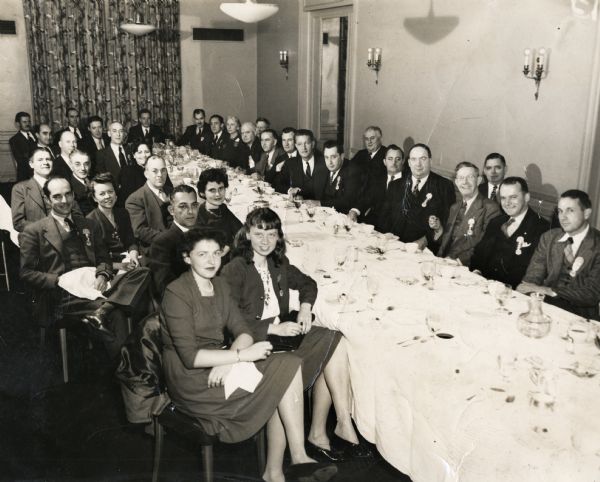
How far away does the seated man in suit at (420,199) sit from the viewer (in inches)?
187

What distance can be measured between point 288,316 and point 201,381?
82 cm

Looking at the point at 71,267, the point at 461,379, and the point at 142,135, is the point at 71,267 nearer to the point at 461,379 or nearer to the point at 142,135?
the point at 461,379

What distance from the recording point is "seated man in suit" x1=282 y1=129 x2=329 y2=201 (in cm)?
593

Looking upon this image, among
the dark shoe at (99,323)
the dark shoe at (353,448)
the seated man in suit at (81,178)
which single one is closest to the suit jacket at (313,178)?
the seated man in suit at (81,178)

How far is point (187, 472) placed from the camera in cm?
277

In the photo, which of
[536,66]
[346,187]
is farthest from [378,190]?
[536,66]

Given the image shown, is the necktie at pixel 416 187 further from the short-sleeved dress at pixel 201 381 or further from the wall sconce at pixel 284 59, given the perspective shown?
the wall sconce at pixel 284 59

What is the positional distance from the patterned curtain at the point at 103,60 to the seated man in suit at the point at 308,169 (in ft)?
18.0

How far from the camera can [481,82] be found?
5.66 meters

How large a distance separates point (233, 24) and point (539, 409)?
10.4 metres

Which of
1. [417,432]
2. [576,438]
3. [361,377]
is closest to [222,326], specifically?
[361,377]

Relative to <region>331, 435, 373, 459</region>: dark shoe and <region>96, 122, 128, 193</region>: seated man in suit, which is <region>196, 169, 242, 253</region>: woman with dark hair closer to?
<region>331, 435, 373, 459</region>: dark shoe

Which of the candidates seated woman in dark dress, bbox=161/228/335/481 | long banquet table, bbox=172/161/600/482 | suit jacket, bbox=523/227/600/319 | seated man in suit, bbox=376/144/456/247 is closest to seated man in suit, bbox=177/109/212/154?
seated man in suit, bbox=376/144/456/247

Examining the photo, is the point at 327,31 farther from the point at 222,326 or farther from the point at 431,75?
the point at 222,326
